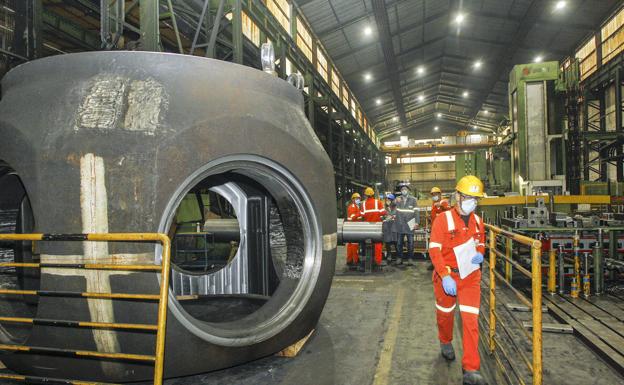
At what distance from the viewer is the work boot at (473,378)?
9.37 feet

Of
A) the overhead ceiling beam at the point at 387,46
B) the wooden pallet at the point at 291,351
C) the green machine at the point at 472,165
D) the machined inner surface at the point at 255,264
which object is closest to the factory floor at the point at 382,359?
the wooden pallet at the point at 291,351

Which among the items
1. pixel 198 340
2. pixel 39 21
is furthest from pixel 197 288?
pixel 39 21

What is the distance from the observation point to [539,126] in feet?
30.9

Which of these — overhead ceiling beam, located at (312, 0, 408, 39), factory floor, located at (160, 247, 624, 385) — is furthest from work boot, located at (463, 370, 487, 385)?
overhead ceiling beam, located at (312, 0, 408, 39)

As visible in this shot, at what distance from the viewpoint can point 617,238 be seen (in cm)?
610

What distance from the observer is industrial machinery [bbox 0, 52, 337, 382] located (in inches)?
101

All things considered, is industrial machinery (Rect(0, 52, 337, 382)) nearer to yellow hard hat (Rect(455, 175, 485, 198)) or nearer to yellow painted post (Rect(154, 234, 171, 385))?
yellow painted post (Rect(154, 234, 171, 385))

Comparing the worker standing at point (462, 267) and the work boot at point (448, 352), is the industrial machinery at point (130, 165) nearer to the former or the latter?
the worker standing at point (462, 267)

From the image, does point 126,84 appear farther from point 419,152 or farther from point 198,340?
point 419,152

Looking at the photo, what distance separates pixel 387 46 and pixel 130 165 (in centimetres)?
1705

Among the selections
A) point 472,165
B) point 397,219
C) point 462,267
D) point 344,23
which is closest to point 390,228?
point 397,219

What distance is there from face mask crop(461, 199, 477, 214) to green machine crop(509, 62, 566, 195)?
24.1ft

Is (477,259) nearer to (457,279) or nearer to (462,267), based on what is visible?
(462,267)

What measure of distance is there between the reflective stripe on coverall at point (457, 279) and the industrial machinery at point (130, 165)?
112cm
